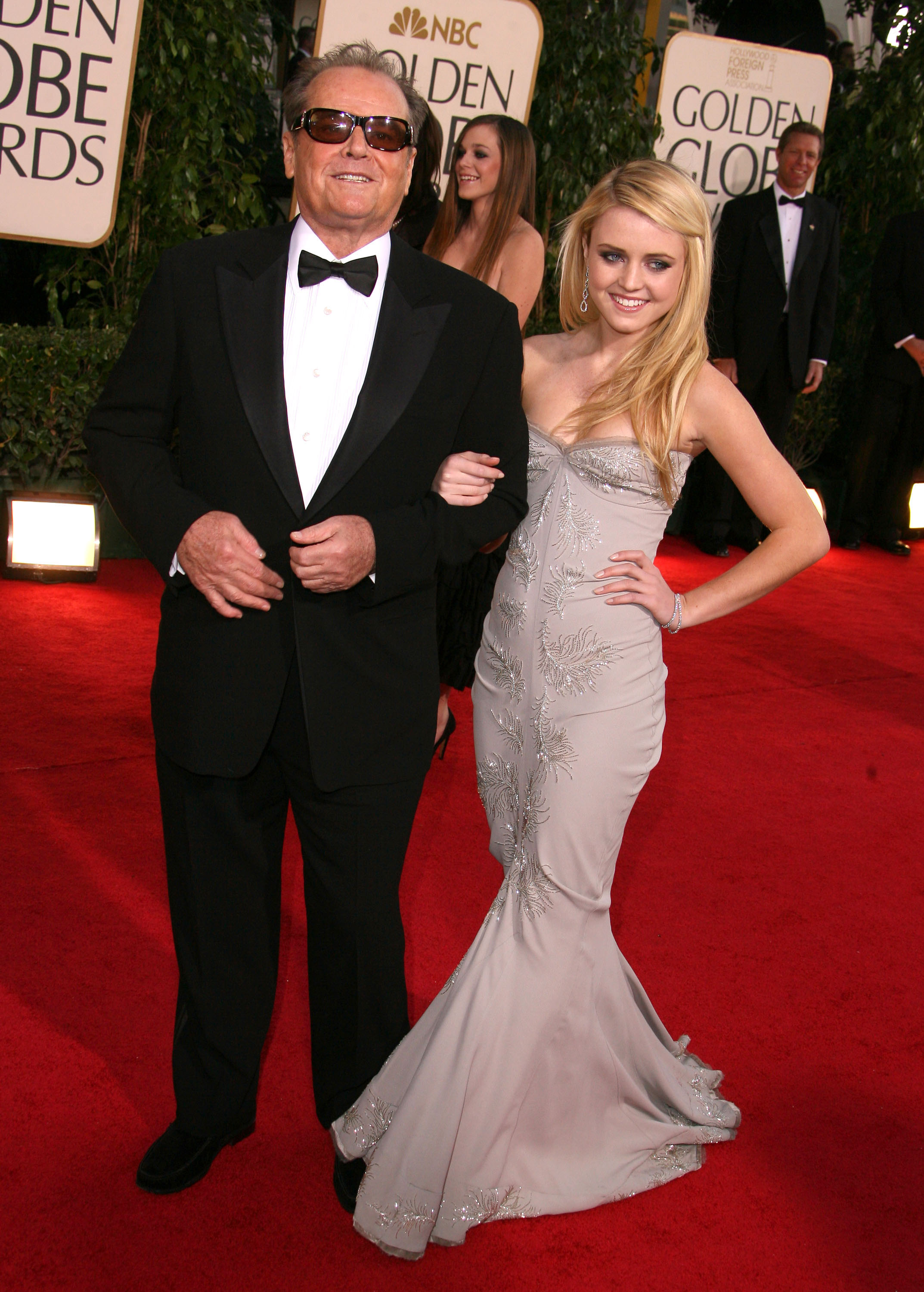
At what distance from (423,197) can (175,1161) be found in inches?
117

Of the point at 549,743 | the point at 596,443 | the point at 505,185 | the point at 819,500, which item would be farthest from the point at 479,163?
the point at 819,500

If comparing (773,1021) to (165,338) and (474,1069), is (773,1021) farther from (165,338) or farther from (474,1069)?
(165,338)

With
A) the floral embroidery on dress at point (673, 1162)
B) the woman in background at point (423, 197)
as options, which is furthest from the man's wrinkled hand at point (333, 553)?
the woman in background at point (423, 197)

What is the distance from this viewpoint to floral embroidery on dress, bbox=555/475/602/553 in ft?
6.70

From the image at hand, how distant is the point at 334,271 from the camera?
1.72 metres

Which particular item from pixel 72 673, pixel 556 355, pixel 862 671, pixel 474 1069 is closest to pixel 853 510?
pixel 862 671

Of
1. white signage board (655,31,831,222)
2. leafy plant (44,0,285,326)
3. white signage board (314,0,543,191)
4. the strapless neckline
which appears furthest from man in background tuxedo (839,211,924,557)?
the strapless neckline

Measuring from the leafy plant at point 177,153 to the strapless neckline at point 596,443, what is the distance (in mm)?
4299

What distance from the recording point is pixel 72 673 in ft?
13.7

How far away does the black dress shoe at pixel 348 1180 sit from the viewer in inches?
77.9

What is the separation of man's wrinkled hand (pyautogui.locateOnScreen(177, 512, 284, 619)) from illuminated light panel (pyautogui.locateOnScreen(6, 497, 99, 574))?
146 inches

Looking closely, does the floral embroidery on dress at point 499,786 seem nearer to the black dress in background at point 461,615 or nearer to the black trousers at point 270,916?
the black trousers at point 270,916

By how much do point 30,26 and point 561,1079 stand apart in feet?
15.7

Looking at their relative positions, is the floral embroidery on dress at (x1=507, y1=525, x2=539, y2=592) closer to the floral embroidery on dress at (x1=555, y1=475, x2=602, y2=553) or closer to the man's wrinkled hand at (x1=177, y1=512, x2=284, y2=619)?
the floral embroidery on dress at (x1=555, y1=475, x2=602, y2=553)
